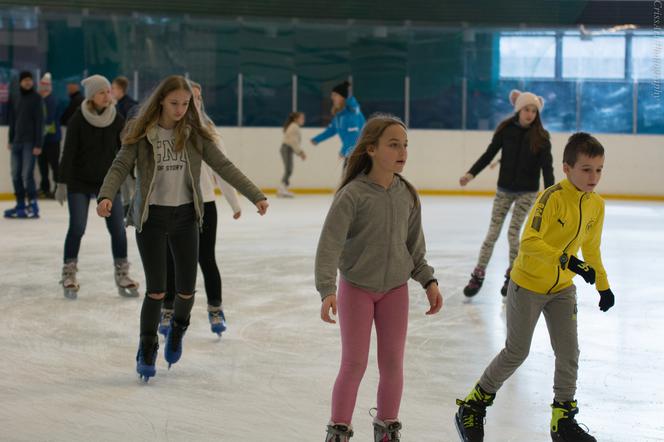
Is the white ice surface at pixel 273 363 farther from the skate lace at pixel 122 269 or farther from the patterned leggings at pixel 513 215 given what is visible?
the patterned leggings at pixel 513 215

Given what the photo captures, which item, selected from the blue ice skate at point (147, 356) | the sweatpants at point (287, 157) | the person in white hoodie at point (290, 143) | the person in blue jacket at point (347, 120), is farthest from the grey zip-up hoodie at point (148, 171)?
the sweatpants at point (287, 157)

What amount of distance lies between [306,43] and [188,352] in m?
12.8

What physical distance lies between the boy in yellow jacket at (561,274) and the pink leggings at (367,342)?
43 centimetres

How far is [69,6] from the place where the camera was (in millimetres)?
17078

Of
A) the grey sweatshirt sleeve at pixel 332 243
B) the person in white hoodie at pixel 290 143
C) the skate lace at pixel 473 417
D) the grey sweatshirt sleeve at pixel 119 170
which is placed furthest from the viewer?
the person in white hoodie at pixel 290 143

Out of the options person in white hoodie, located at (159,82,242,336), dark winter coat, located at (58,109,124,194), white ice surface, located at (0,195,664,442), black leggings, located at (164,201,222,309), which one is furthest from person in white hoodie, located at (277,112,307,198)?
black leggings, located at (164,201,222,309)

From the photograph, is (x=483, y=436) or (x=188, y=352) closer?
(x=483, y=436)

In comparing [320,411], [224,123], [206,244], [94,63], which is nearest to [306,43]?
[224,123]

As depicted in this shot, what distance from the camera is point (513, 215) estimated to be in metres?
6.85

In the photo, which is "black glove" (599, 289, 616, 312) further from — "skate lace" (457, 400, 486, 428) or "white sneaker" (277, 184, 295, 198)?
"white sneaker" (277, 184, 295, 198)

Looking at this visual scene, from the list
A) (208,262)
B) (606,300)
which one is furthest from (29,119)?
(606,300)

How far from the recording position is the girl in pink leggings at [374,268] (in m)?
3.45

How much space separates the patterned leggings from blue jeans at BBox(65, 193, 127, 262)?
2.28 m

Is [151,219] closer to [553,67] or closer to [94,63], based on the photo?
[94,63]
